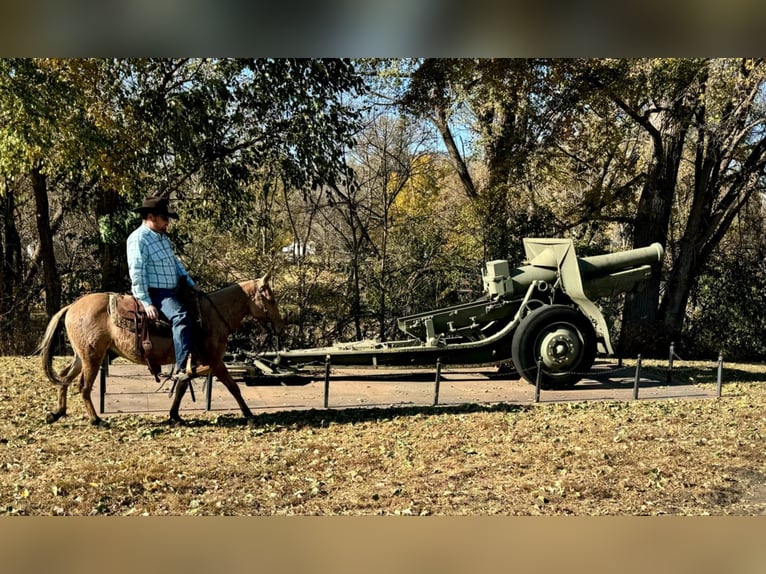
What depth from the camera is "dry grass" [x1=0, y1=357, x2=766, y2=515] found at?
211 inches

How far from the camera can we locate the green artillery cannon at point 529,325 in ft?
32.8

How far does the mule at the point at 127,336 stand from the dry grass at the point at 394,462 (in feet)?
1.57

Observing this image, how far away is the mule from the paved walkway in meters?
0.66

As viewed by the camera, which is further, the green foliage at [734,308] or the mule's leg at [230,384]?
the green foliage at [734,308]

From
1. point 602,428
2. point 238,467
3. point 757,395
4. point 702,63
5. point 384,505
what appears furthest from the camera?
point 702,63

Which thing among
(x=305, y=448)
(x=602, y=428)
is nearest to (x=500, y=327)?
(x=602, y=428)

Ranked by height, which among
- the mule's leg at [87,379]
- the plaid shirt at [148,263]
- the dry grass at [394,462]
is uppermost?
the plaid shirt at [148,263]

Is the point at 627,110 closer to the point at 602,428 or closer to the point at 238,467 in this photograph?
the point at 602,428

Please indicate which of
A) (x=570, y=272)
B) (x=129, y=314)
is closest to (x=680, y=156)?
(x=570, y=272)

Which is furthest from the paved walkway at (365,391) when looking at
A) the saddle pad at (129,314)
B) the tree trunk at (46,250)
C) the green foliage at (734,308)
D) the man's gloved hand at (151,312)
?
the green foliage at (734,308)

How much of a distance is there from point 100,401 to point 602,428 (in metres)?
5.83

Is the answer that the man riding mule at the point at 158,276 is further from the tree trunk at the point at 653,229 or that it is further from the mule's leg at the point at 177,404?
the tree trunk at the point at 653,229

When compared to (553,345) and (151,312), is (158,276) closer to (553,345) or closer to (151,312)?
(151,312)

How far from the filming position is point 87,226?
49.5 feet
